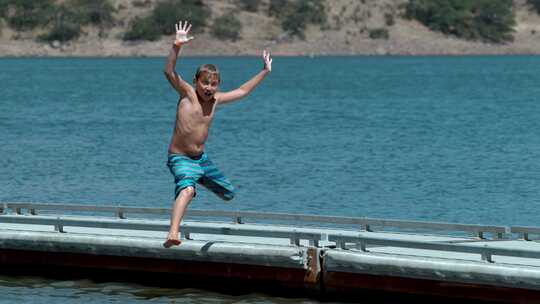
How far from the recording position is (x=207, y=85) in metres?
12.9

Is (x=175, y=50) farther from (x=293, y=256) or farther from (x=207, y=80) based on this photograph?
(x=293, y=256)

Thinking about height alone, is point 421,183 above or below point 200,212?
below

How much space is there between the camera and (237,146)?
41.0m

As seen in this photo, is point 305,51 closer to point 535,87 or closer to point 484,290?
point 535,87

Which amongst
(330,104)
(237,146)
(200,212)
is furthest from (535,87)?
(200,212)

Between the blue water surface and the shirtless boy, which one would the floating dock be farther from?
the blue water surface

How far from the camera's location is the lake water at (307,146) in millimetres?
27062

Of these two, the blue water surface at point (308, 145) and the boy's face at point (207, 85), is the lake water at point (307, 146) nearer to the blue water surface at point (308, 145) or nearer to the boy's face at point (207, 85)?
the blue water surface at point (308, 145)

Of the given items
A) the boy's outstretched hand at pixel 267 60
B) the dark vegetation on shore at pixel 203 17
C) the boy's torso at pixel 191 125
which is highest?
the boy's outstretched hand at pixel 267 60

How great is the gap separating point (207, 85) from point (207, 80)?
4 cm

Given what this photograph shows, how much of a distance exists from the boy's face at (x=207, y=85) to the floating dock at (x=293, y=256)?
1512 millimetres

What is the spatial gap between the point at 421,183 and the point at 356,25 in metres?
74.4

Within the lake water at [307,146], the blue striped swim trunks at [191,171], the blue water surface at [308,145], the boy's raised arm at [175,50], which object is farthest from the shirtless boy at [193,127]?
the blue water surface at [308,145]

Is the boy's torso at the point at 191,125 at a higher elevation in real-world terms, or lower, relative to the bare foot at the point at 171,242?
higher
